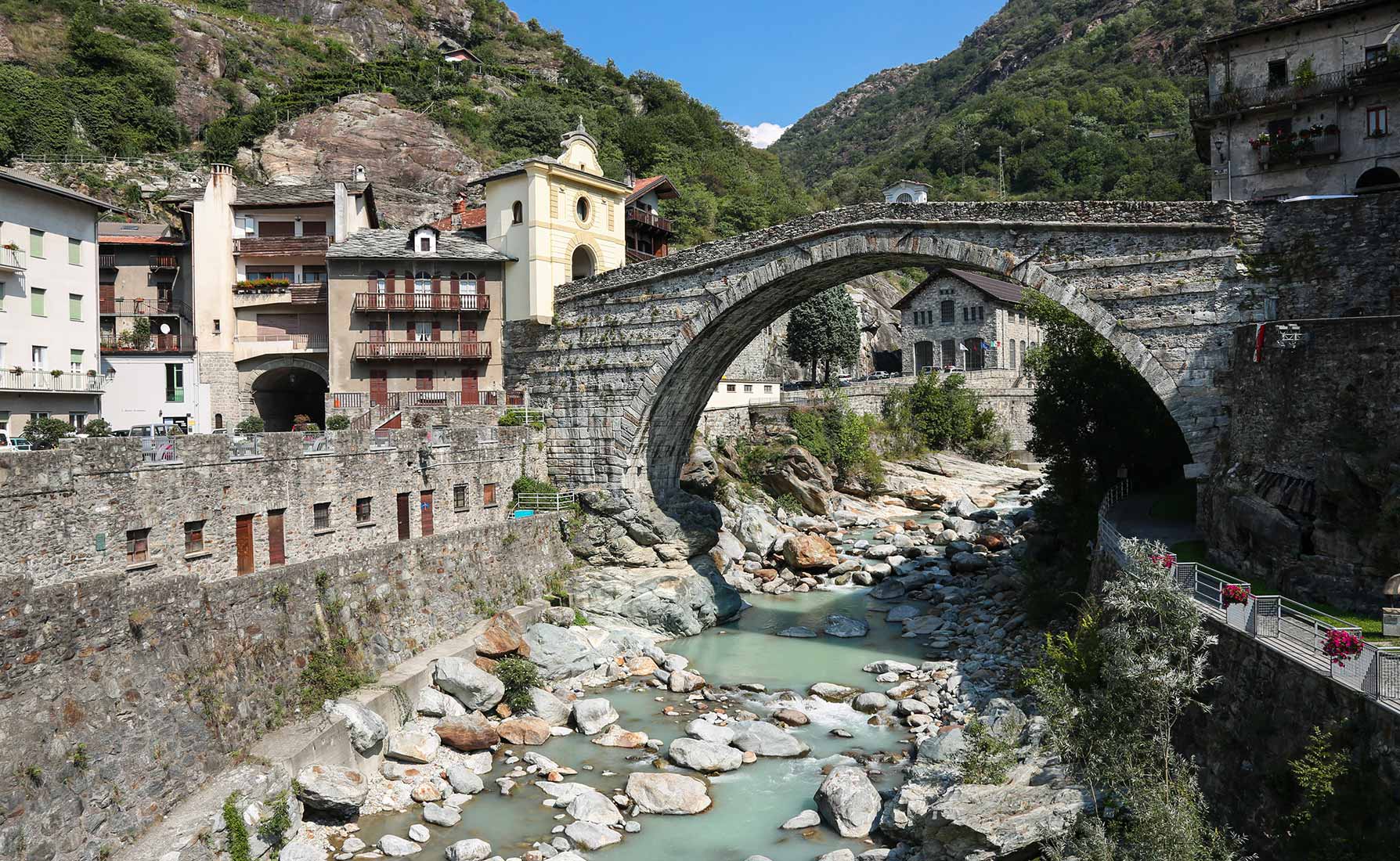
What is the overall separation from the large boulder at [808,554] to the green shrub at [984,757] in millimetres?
16748

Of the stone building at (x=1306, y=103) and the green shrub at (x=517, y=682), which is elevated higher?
the stone building at (x=1306, y=103)

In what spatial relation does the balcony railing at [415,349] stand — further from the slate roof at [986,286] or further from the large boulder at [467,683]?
the slate roof at [986,286]

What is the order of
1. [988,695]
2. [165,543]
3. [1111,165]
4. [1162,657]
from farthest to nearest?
[1111,165], [988,695], [165,543], [1162,657]

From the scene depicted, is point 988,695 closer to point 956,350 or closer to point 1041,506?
point 1041,506

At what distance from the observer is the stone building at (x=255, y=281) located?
111ft

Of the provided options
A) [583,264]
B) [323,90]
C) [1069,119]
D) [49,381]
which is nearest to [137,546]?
[49,381]

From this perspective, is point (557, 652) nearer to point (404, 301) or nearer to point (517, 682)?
point (517, 682)

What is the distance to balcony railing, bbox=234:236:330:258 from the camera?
33781mm

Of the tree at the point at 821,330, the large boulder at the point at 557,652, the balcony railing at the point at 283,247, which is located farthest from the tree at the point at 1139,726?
the tree at the point at 821,330

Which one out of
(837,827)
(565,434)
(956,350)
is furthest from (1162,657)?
(956,350)

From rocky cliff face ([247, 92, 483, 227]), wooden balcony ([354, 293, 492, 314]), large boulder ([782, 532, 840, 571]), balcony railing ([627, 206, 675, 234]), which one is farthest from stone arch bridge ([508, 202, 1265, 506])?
rocky cliff face ([247, 92, 483, 227])

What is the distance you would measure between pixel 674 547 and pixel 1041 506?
37.9ft

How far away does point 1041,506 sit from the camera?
28531 mm

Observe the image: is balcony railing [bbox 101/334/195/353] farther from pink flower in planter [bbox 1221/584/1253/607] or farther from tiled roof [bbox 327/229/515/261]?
pink flower in planter [bbox 1221/584/1253/607]
